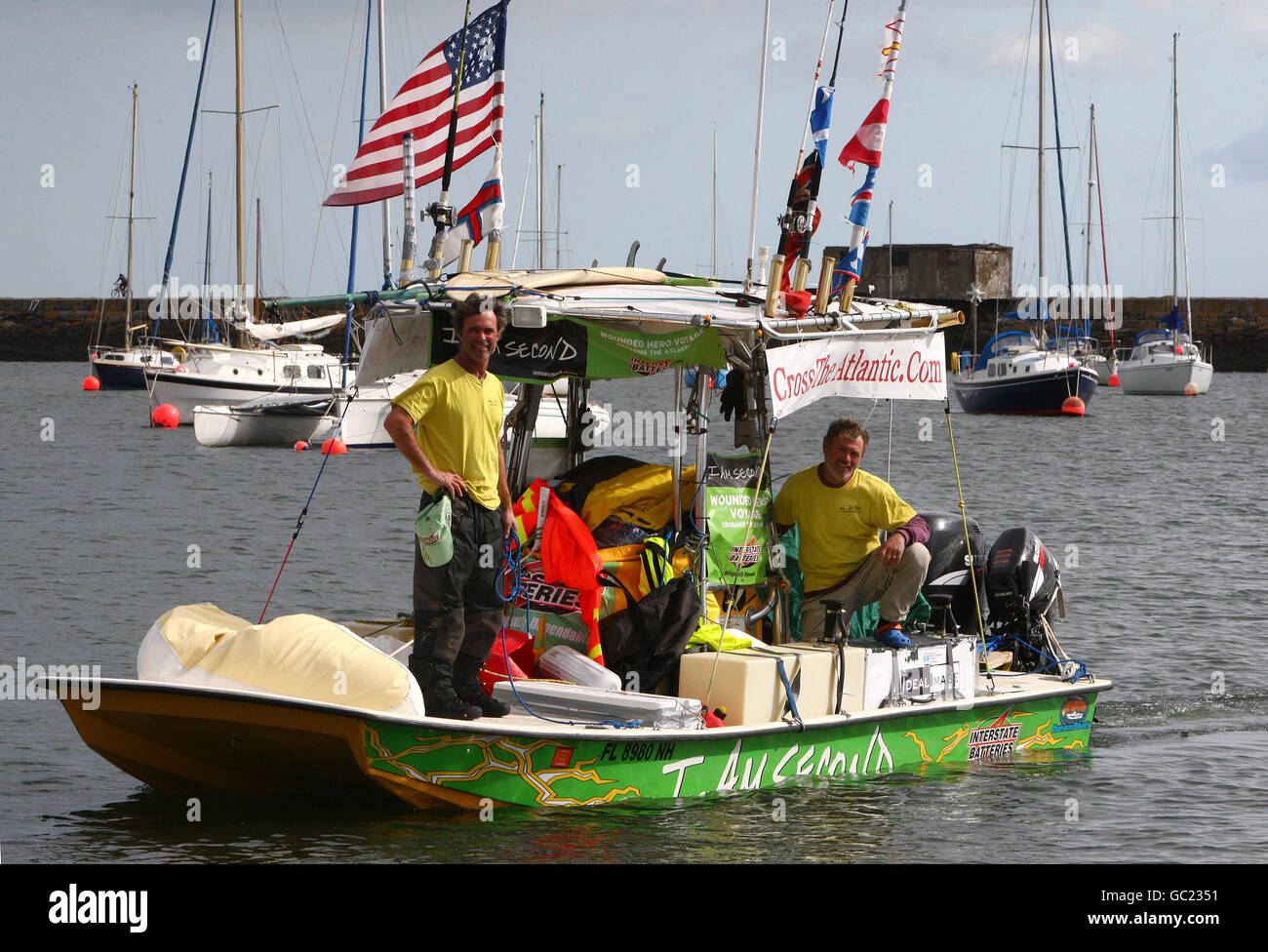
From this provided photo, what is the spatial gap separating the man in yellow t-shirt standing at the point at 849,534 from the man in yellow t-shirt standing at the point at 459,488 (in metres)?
2.24

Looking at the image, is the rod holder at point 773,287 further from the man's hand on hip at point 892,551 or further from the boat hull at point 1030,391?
the boat hull at point 1030,391

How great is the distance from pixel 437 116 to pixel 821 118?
8.48ft

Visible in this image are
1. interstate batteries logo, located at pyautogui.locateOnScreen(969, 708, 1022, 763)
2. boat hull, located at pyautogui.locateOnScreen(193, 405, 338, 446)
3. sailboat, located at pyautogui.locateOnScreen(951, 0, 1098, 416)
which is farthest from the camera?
sailboat, located at pyautogui.locateOnScreen(951, 0, 1098, 416)

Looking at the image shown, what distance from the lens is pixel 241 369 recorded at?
45.4 m

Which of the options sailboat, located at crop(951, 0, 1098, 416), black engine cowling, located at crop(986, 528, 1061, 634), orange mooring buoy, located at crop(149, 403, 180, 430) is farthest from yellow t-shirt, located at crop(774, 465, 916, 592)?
sailboat, located at crop(951, 0, 1098, 416)

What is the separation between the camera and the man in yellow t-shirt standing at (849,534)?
382 inches

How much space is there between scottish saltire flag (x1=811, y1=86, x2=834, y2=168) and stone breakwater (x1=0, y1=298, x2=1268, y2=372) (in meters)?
64.2

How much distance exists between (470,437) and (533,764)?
5.48ft

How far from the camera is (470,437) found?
817 cm

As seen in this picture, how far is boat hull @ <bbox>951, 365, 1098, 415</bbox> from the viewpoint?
54.1 metres

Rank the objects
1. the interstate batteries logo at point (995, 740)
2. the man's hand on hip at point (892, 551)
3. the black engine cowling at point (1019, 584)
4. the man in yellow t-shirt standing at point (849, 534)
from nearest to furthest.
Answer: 1. the man's hand on hip at point (892, 551)
2. the man in yellow t-shirt standing at point (849, 534)
3. the interstate batteries logo at point (995, 740)
4. the black engine cowling at point (1019, 584)

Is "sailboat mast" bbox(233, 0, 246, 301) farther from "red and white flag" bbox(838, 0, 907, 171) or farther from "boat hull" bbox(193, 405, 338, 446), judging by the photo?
"red and white flag" bbox(838, 0, 907, 171)

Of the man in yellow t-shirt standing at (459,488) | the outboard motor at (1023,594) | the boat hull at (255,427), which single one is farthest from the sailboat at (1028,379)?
the man in yellow t-shirt standing at (459,488)
